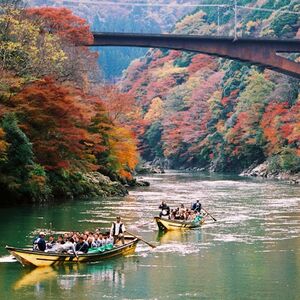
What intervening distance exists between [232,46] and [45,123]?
28.5 m

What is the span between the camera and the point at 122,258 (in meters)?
31.7

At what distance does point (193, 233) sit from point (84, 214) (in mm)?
7874

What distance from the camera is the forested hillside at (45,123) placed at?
4897 centimetres

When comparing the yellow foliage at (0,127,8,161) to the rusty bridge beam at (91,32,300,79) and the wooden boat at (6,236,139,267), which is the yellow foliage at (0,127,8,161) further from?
the rusty bridge beam at (91,32,300,79)

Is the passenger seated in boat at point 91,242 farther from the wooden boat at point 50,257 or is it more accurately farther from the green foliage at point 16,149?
the green foliage at point 16,149

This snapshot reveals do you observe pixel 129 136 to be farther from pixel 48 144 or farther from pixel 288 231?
pixel 288 231

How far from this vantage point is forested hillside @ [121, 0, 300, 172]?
95.1 meters

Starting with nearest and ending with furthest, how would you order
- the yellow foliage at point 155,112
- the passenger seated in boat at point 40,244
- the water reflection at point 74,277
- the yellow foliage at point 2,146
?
the water reflection at point 74,277 < the passenger seated in boat at point 40,244 < the yellow foliage at point 2,146 < the yellow foliage at point 155,112

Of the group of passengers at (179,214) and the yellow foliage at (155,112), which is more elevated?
the yellow foliage at (155,112)

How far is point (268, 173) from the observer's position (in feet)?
305

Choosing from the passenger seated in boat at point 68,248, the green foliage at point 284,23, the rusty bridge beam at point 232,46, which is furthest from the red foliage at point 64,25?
the green foliage at point 284,23

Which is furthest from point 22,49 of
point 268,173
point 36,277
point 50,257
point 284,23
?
point 284,23

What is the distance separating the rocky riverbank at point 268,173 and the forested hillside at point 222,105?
722 mm

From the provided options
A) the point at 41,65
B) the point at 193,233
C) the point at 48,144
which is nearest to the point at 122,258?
the point at 193,233
